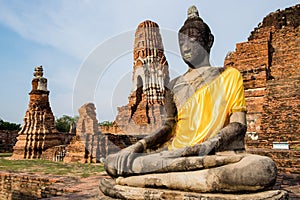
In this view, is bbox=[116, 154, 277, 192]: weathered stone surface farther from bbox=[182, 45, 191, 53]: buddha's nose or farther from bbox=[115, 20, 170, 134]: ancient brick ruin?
bbox=[115, 20, 170, 134]: ancient brick ruin

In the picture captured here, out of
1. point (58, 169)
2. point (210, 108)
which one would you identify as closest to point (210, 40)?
point (210, 108)

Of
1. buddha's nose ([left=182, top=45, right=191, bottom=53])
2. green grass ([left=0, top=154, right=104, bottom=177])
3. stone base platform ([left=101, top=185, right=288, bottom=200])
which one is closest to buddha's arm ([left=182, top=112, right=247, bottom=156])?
stone base platform ([left=101, top=185, right=288, bottom=200])

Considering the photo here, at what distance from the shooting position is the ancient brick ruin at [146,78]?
21.9 m

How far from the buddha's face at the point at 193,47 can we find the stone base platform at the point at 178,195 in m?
1.61

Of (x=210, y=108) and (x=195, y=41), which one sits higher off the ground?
(x=195, y=41)

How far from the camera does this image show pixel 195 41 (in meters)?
3.27

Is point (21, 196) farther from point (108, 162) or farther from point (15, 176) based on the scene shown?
point (108, 162)

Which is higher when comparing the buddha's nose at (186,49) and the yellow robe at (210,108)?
the buddha's nose at (186,49)

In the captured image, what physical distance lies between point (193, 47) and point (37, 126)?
41.7 feet

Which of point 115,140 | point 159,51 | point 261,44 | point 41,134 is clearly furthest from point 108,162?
point 159,51

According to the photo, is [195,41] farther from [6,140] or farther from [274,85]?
[6,140]

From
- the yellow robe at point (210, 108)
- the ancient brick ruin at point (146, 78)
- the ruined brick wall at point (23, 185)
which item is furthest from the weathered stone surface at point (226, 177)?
the ancient brick ruin at point (146, 78)

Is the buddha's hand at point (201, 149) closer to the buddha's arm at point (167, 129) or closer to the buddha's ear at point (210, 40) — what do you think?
the buddha's arm at point (167, 129)

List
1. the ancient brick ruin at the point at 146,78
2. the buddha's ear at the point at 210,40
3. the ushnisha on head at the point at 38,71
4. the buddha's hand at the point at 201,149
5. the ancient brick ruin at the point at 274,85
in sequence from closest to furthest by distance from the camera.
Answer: the buddha's hand at the point at 201,149, the buddha's ear at the point at 210,40, the ancient brick ruin at the point at 274,85, the ushnisha on head at the point at 38,71, the ancient brick ruin at the point at 146,78
